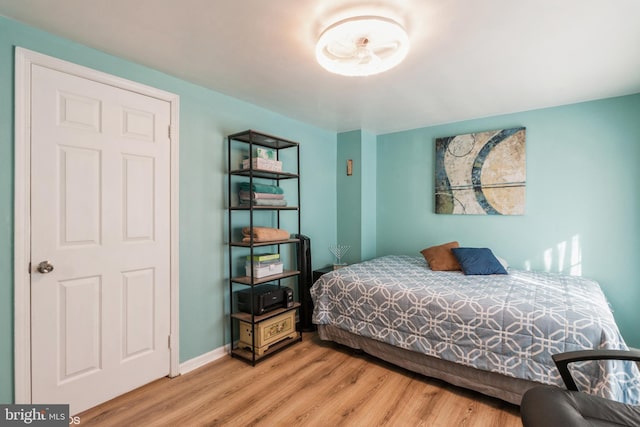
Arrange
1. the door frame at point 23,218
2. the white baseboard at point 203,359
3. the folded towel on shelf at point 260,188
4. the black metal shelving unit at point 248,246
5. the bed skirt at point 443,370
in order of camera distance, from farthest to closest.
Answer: the folded towel on shelf at point 260,188 → the black metal shelving unit at point 248,246 → the white baseboard at point 203,359 → the bed skirt at point 443,370 → the door frame at point 23,218

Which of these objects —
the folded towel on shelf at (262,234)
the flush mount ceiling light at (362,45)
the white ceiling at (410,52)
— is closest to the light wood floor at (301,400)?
the folded towel on shelf at (262,234)

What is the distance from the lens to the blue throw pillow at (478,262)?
282 cm

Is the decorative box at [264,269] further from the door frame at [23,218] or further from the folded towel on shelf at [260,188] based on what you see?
the door frame at [23,218]

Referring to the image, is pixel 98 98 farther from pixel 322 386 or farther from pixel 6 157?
pixel 322 386

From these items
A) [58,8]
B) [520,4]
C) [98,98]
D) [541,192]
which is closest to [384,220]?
[541,192]

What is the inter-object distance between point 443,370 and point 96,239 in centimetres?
263

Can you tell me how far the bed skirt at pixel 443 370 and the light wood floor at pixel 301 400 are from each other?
0.09 metres

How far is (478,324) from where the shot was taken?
2.05 m

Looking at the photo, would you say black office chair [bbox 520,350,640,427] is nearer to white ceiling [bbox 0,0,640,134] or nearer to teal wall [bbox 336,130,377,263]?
white ceiling [bbox 0,0,640,134]

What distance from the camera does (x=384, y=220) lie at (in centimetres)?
415

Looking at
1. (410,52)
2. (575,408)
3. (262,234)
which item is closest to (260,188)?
(262,234)

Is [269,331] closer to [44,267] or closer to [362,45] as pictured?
[44,267]

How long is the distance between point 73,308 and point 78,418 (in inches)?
26.9

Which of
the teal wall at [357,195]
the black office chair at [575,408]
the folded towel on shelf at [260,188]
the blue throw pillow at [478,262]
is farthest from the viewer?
the teal wall at [357,195]
